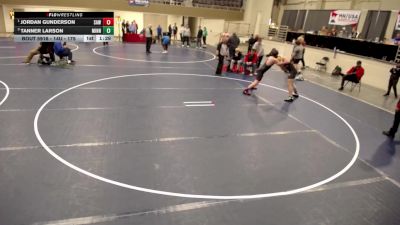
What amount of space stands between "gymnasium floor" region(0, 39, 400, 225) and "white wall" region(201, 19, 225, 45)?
1633 centimetres

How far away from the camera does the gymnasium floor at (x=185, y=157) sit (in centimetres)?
403

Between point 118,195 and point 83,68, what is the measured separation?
29.9 feet

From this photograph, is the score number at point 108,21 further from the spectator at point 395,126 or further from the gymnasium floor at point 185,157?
the spectator at point 395,126

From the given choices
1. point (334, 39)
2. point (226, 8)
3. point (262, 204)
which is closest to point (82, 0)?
point (226, 8)

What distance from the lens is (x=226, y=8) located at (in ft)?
92.0

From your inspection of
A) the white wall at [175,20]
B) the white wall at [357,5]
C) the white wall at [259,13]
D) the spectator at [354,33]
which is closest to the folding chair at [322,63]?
the spectator at [354,33]

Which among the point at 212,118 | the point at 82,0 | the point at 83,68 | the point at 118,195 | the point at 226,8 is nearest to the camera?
the point at 118,195

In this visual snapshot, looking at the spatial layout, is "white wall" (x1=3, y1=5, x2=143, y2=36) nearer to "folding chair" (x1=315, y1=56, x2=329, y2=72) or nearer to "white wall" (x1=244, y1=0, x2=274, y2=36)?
"white wall" (x1=244, y1=0, x2=274, y2=36)

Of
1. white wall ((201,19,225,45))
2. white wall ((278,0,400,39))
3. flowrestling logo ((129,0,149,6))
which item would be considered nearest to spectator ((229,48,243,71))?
white wall ((278,0,400,39))

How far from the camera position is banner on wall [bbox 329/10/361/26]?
17422 millimetres

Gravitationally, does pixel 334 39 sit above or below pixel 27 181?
above

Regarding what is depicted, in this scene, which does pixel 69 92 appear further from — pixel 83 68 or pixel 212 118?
pixel 212 118
